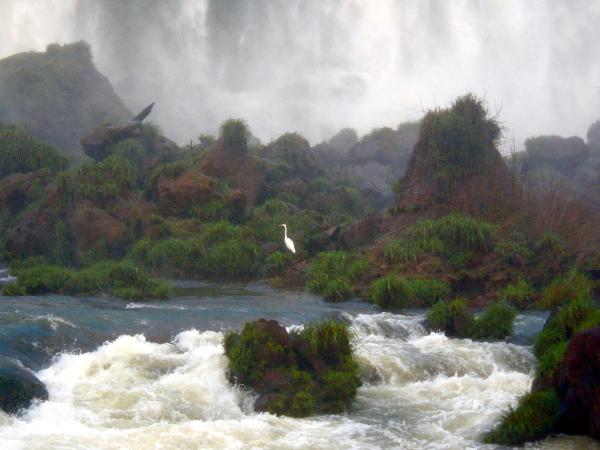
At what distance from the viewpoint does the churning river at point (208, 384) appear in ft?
31.9

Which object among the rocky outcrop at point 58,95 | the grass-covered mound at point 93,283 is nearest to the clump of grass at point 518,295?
the grass-covered mound at point 93,283

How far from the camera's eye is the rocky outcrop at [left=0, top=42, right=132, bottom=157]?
53.0 m

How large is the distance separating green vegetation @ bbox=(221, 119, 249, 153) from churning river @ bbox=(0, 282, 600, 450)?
16.6 metres

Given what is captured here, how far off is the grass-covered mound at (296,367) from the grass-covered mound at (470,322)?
4816 mm

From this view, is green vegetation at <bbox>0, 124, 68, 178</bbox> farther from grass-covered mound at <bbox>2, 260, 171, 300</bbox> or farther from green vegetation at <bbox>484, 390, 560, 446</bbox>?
green vegetation at <bbox>484, 390, 560, 446</bbox>

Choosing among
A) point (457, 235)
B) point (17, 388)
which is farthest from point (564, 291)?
point (17, 388)

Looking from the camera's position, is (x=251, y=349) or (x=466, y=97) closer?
(x=251, y=349)

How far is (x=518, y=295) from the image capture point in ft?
66.1

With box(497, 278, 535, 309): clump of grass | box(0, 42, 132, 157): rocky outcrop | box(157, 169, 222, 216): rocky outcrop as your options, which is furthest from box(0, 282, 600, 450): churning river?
box(0, 42, 132, 157): rocky outcrop

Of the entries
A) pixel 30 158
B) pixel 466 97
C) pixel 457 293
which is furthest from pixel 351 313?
pixel 30 158

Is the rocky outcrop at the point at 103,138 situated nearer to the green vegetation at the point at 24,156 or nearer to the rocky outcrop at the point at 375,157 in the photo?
the green vegetation at the point at 24,156

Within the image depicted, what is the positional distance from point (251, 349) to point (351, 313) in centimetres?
663

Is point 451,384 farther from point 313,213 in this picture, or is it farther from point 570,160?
point 570,160

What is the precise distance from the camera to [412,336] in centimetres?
1636
